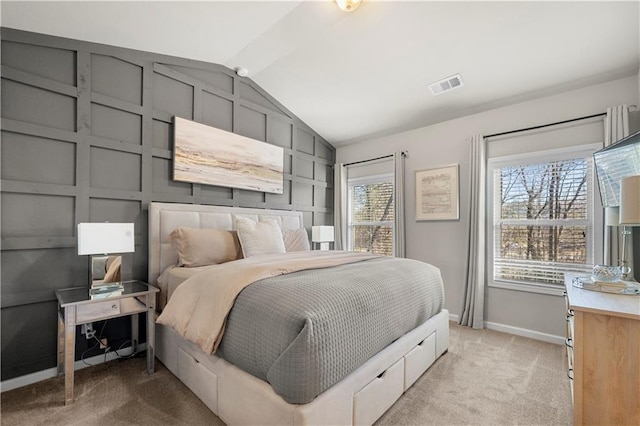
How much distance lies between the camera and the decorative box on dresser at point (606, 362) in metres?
1.44

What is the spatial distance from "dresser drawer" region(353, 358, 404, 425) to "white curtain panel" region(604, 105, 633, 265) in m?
2.19

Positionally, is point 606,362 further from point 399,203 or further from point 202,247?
point 202,247

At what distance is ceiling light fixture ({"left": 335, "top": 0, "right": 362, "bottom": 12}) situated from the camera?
90.7 inches

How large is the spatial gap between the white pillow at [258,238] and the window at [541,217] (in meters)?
2.48

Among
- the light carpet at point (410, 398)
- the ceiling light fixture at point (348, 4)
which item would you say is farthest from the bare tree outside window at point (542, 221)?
the ceiling light fixture at point (348, 4)

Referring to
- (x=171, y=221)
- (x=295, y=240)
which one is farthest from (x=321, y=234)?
(x=171, y=221)

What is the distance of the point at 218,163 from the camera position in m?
3.30

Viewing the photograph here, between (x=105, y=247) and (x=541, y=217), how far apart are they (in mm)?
4069

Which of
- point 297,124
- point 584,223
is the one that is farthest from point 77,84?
point 584,223

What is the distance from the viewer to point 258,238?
2896mm

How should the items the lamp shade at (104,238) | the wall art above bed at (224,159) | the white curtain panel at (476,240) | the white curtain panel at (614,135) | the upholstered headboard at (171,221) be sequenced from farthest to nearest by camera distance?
the white curtain panel at (476,240) < the wall art above bed at (224,159) < the upholstered headboard at (171,221) < the white curtain panel at (614,135) < the lamp shade at (104,238)

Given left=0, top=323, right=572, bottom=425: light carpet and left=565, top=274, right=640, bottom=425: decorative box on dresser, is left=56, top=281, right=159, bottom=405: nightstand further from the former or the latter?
left=565, top=274, right=640, bottom=425: decorative box on dresser

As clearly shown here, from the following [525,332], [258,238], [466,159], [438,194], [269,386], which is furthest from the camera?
[438,194]

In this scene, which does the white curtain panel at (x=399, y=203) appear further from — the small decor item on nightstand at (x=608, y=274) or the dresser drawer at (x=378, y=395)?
the dresser drawer at (x=378, y=395)
